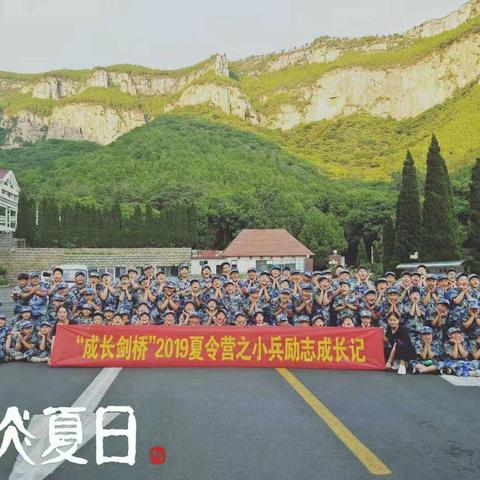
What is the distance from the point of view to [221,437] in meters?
5.51

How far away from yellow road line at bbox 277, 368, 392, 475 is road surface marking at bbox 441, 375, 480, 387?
7.26ft

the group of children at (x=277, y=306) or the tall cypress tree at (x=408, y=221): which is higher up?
the tall cypress tree at (x=408, y=221)

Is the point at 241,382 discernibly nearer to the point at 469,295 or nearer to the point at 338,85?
the point at 469,295

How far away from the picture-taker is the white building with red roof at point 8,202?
55375 millimetres

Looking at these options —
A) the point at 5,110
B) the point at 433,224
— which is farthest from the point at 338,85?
the point at 433,224

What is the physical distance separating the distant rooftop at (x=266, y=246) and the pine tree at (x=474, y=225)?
2958 cm

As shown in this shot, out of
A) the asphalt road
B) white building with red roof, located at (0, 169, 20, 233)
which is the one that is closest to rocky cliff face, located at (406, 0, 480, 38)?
white building with red roof, located at (0, 169, 20, 233)

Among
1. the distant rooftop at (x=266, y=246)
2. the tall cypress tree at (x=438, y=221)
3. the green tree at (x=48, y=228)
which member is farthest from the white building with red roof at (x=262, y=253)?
the tall cypress tree at (x=438, y=221)

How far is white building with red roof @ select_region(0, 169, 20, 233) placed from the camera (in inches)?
2180

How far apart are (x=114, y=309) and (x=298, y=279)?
3.46m

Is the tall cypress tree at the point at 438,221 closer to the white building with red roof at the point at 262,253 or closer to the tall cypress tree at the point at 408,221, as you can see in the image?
the tall cypress tree at the point at 408,221

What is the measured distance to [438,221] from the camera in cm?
3269

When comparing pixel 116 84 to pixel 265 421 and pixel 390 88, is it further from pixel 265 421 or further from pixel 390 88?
pixel 265 421

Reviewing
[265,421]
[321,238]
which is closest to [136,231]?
[321,238]
